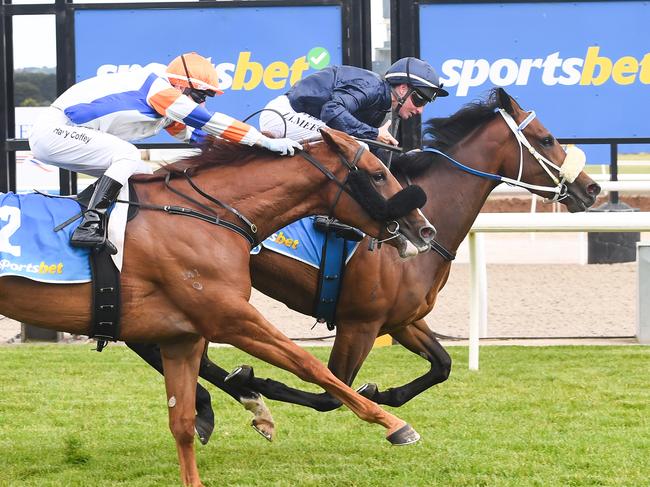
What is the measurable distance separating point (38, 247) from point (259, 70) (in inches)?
168

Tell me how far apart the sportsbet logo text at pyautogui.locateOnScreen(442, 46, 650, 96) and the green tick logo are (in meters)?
0.82

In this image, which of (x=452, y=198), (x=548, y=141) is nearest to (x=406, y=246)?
(x=452, y=198)

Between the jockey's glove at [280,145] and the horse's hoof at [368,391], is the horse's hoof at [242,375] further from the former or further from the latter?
the jockey's glove at [280,145]

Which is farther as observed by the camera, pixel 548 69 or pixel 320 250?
pixel 548 69

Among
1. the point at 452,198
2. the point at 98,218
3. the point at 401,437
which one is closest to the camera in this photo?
the point at 401,437

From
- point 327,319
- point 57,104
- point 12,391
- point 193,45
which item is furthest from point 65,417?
point 193,45

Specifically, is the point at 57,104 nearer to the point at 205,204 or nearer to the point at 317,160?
the point at 205,204

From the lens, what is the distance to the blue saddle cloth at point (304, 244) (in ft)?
17.5

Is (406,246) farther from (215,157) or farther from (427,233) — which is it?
(215,157)

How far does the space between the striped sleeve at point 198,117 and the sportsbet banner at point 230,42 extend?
379 cm

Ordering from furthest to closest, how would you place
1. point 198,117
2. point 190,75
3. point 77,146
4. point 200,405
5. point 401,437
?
1. point 200,405
2. point 190,75
3. point 77,146
4. point 198,117
5. point 401,437

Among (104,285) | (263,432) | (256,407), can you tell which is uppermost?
(104,285)

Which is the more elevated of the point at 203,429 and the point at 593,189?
the point at 593,189

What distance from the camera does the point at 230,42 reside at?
8.43 m
